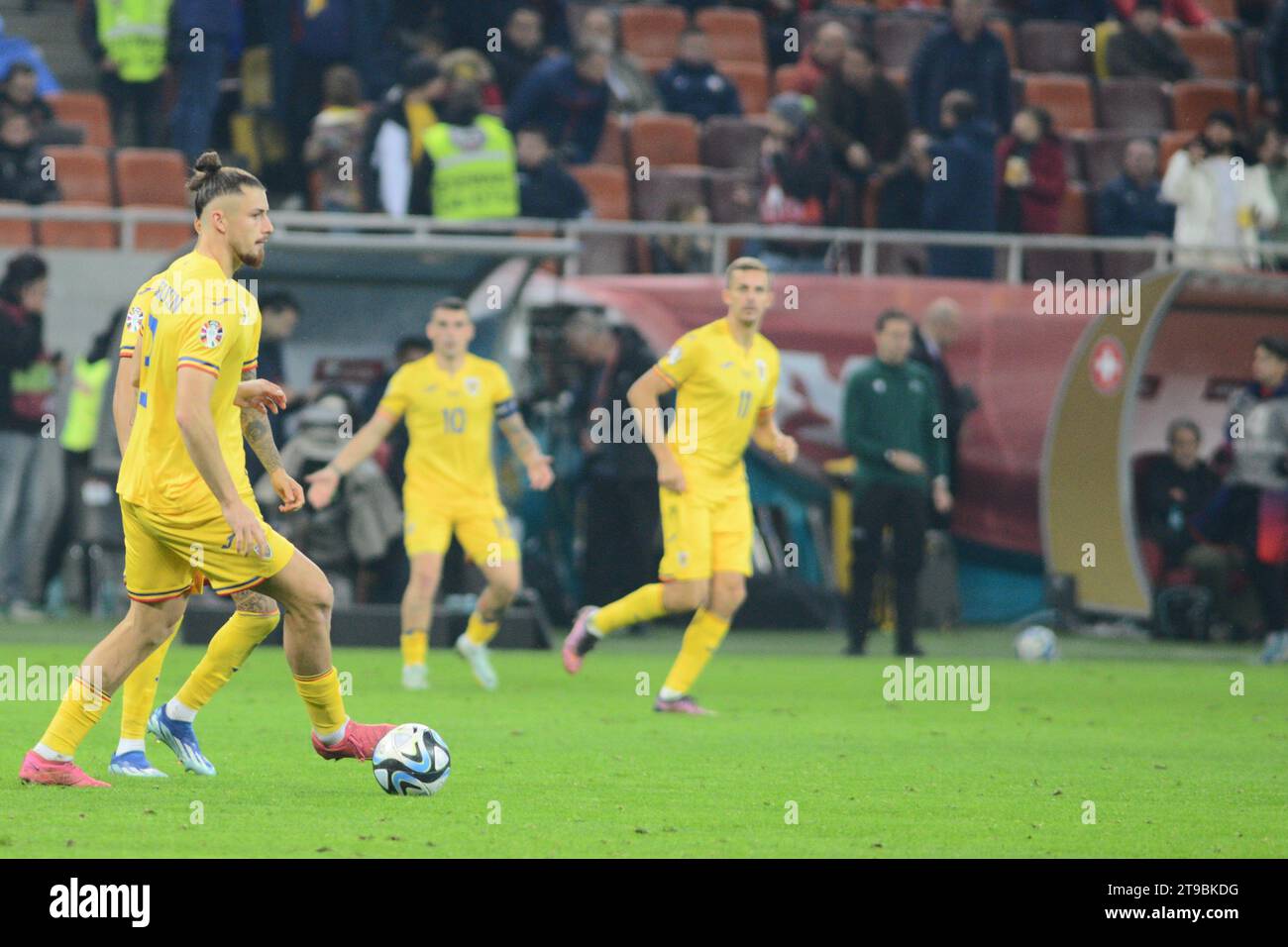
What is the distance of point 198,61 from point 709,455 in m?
8.44

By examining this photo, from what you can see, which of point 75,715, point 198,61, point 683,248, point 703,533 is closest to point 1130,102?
point 683,248

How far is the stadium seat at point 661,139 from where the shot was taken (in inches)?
837

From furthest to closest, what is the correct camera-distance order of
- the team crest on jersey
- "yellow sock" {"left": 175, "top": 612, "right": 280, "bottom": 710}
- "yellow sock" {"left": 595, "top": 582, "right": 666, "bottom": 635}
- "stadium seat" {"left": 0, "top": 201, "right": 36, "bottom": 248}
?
"stadium seat" {"left": 0, "top": 201, "right": 36, "bottom": 248}
"yellow sock" {"left": 595, "top": 582, "right": 666, "bottom": 635}
"yellow sock" {"left": 175, "top": 612, "right": 280, "bottom": 710}
the team crest on jersey

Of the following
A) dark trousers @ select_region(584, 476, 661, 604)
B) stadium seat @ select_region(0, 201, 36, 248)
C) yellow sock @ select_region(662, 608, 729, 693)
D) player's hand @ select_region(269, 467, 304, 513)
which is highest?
stadium seat @ select_region(0, 201, 36, 248)

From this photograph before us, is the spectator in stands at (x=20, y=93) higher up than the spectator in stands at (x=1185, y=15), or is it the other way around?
the spectator in stands at (x=1185, y=15)

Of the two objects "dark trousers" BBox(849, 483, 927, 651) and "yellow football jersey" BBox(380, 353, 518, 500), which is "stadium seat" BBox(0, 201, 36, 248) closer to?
"yellow football jersey" BBox(380, 353, 518, 500)

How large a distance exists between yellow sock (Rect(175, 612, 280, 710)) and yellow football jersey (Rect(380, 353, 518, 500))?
17.8 ft

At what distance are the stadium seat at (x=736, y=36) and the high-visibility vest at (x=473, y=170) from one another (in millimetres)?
5934

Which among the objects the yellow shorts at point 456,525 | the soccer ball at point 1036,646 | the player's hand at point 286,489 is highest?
the player's hand at point 286,489

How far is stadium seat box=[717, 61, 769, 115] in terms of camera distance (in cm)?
2323

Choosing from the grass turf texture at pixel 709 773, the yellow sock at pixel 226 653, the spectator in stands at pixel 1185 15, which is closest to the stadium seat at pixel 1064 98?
the spectator in stands at pixel 1185 15

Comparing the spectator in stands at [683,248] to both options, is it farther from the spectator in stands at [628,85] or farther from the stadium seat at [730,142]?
the spectator in stands at [628,85]

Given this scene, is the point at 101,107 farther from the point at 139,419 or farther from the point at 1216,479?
the point at 139,419

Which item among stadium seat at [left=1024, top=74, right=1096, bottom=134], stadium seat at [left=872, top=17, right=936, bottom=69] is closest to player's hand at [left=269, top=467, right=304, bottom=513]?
stadium seat at [left=872, top=17, right=936, bottom=69]
